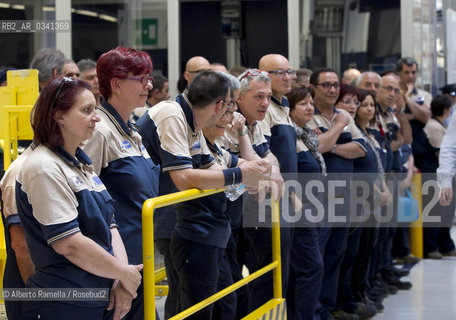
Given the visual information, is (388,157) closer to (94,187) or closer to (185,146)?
(185,146)

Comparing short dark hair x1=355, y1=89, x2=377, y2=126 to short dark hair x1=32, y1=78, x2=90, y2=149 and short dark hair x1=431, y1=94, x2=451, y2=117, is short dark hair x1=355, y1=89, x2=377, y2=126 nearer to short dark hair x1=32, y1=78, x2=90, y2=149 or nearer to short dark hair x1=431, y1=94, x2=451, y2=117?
short dark hair x1=431, y1=94, x2=451, y2=117

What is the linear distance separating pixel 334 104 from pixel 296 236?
1.39m

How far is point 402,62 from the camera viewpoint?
8.05 meters

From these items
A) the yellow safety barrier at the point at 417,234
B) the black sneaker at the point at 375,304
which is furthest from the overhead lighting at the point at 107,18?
the black sneaker at the point at 375,304

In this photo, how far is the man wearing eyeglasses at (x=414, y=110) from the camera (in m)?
8.03

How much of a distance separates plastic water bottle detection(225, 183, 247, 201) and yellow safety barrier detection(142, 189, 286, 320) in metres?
0.13

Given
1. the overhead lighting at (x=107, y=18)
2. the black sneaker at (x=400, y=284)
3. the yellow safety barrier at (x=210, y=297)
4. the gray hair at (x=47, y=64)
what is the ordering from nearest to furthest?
the yellow safety barrier at (x=210, y=297), the gray hair at (x=47, y=64), the black sneaker at (x=400, y=284), the overhead lighting at (x=107, y=18)

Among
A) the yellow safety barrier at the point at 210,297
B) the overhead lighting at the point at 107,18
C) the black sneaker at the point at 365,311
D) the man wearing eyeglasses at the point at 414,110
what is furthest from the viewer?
the overhead lighting at the point at 107,18

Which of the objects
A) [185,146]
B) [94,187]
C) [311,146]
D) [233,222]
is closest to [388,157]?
[311,146]

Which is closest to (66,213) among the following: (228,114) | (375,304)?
(228,114)

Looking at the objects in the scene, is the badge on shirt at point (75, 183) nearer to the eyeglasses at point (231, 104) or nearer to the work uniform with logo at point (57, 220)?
the work uniform with logo at point (57, 220)

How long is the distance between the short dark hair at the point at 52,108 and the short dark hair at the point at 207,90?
3.32ft

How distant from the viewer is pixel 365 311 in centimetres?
566

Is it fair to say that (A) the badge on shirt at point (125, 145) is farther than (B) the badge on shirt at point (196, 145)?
No
